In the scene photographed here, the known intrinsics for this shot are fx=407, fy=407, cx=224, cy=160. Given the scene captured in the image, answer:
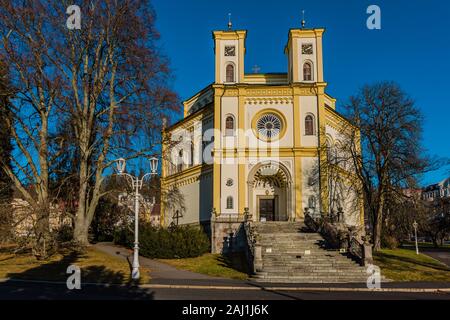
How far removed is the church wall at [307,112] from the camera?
103 ft

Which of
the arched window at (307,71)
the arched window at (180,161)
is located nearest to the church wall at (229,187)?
the arched window at (307,71)

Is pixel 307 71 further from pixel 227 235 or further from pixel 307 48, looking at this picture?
pixel 227 235

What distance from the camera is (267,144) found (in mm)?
31625

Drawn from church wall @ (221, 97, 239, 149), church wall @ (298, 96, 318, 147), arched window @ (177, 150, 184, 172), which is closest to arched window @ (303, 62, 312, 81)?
church wall @ (298, 96, 318, 147)

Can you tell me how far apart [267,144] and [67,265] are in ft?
55.4

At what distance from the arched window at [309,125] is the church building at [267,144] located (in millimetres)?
77

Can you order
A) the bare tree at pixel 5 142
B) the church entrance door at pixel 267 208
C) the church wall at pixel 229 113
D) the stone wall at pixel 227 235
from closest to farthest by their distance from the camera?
the bare tree at pixel 5 142
the stone wall at pixel 227 235
the church wall at pixel 229 113
the church entrance door at pixel 267 208

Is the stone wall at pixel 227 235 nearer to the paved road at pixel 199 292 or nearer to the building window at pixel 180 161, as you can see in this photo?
the paved road at pixel 199 292

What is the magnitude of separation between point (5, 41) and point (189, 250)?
55.5 feet

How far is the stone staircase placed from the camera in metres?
18.6

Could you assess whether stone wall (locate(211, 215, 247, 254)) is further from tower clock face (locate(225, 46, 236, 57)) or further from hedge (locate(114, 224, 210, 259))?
tower clock face (locate(225, 46, 236, 57))

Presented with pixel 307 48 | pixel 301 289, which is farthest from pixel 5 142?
pixel 307 48

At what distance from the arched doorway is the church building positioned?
0.08 meters

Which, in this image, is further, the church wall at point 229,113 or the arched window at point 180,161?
the arched window at point 180,161
